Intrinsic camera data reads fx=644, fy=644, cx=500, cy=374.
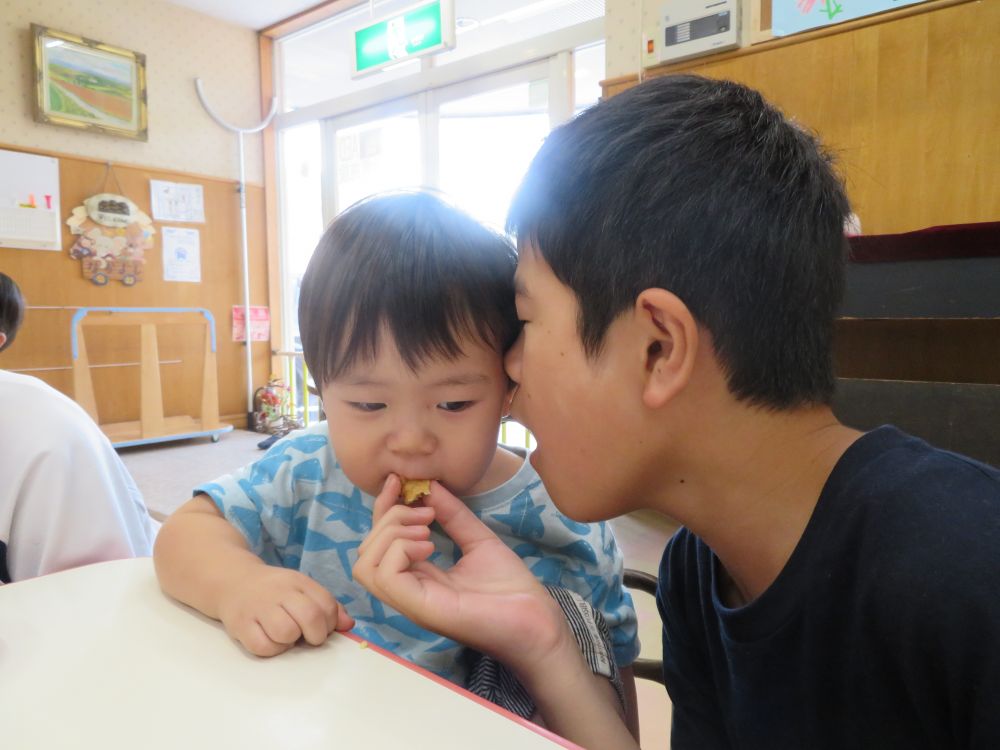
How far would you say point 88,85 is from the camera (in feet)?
14.8

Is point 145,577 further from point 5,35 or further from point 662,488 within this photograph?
point 5,35

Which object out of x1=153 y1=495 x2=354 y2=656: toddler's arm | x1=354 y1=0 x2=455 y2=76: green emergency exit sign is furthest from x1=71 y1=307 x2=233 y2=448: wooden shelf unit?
x1=153 y1=495 x2=354 y2=656: toddler's arm

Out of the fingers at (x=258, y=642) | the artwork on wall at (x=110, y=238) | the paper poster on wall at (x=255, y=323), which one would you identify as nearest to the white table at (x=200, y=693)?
the fingers at (x=258, y=642)

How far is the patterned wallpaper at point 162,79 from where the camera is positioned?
4.26 meters

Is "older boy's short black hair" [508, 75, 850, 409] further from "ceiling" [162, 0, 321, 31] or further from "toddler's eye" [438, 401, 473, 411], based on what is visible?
"ceiling" [162, 0, 321, 31]

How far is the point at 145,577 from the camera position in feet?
2.32

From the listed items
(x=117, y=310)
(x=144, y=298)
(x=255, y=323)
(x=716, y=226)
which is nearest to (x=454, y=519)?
(x=716, y=226)

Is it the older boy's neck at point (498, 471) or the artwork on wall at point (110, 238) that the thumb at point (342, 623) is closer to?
the older boy's neck at point (498, 471)

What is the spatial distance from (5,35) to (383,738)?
547 centimetres

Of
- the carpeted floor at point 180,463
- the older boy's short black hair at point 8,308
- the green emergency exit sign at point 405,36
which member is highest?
the green emergency exit sign at point 405,36

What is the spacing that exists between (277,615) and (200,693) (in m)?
0.09

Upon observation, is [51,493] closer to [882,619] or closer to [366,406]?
[366,406]

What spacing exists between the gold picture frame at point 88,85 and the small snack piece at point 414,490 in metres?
5.01

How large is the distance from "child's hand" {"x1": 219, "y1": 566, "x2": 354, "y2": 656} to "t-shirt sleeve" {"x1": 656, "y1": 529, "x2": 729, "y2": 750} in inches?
17.3
